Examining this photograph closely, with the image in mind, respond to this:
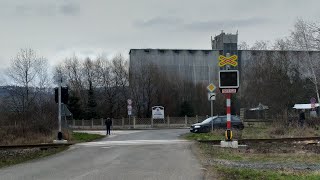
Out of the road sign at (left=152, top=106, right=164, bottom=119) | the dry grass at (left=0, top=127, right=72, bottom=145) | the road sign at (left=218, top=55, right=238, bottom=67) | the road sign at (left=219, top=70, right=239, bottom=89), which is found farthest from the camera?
the road sign at (left=152, top=106, right=164, bottom=119)

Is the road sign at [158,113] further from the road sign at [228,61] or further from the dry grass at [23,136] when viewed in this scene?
the road sign at [228,61]

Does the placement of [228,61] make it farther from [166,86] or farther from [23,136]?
[166,86]

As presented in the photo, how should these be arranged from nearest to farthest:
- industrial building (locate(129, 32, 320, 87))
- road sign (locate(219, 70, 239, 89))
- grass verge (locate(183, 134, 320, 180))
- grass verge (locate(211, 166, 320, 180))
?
grass verge (locate(211, 166, 320, 180)) < grass verge (locate(183, 134, 320, 180)) < road sign (locate(219, 70, 239, 89)) < industrial building (locate(129, 32, 320, 87))

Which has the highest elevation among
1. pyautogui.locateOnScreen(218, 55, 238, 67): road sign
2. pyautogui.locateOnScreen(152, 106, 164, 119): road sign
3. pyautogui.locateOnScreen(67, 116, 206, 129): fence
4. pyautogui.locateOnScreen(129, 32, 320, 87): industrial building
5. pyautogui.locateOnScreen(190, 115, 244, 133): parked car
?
pyautogui.locateOnScreen(129, 32, 320, 87): industrial building

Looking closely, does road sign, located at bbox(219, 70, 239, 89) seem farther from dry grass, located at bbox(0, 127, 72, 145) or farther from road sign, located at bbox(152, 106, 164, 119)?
road sign, located at bbox(152, 106, 164, 119)

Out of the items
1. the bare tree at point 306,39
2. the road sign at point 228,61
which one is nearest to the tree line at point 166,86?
the bare tree at point 306,39

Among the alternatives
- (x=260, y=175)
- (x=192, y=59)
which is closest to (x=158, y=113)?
(x=192, y=59)

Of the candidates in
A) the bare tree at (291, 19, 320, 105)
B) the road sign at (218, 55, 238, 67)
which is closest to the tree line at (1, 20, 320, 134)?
the bare tree at (291, 19, 320, 105)

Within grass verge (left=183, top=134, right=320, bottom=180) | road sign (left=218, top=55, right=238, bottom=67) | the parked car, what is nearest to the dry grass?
the parked car

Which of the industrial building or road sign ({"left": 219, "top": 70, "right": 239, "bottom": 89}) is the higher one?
the industrial building

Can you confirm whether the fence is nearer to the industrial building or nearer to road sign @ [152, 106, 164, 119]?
road sign @ [152, 106, 164, 119]

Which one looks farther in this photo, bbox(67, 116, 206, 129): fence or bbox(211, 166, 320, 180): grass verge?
bbox(67, 116, 206, 129): fence

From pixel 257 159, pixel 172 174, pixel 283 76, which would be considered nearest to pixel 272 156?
pixel 257 159

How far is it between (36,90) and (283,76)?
1489 inches
